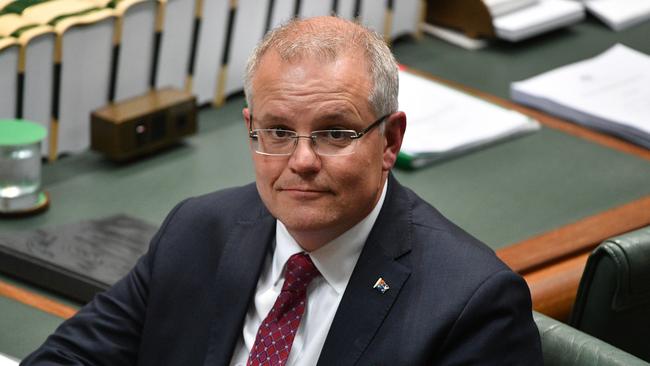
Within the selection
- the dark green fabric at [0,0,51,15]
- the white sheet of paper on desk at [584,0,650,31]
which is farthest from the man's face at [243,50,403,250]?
the white sheet of paper on desk at [584,0,650,31]

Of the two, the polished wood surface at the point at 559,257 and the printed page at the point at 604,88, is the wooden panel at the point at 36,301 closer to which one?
the polished wood surface at the point at 559,257

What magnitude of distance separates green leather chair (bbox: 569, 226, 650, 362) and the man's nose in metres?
0.64

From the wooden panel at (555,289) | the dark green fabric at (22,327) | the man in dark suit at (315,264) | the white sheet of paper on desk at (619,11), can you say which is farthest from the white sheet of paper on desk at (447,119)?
the man in dark suit at (315,264)

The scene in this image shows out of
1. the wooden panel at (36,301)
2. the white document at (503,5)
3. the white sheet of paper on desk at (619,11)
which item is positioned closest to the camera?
the wooden panel at (36,301)

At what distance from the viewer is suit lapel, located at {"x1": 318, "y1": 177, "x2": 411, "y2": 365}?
1850 millimetres

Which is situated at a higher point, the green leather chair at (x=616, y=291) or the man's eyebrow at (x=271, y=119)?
the man's eyebrow at (x=271, y=119)

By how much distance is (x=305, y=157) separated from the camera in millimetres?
1749

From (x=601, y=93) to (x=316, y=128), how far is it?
166cm

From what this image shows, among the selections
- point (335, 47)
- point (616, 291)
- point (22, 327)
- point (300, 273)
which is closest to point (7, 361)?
point (22, 327)

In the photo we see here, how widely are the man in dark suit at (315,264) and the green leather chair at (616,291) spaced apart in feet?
1.33

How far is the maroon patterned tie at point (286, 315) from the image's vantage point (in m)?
1.89

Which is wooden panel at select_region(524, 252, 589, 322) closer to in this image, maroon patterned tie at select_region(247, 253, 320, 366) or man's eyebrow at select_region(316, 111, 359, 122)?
maroon patterned tie at select_region(247, 253, 320, 366)

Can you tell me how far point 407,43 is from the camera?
3.61 m

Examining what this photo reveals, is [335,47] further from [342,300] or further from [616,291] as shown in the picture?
[616,291]
